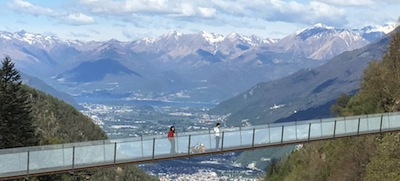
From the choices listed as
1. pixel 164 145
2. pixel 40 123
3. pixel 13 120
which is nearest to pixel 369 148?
pixel 164 145

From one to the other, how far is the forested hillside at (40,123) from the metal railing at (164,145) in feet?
98.1

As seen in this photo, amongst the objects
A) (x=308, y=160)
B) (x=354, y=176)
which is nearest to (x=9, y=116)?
(x=354, y=176)

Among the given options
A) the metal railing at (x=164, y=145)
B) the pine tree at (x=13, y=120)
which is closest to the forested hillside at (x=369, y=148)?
the metal railing at (x=164, y=145)

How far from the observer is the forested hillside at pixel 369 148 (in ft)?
135

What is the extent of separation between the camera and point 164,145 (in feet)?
92.0

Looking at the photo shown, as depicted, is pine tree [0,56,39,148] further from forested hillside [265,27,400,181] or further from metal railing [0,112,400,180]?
metal railing [0,112,400,180]

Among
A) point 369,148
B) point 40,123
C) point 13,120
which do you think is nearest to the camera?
point 369,148

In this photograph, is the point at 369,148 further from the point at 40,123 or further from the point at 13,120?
the point at 40,123

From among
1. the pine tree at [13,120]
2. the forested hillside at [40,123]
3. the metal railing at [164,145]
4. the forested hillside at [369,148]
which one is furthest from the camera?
the forested hillside at [40,123]

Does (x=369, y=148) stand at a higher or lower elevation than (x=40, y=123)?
lower

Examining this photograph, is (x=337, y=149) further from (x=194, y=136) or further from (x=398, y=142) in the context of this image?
(x=194, y=136)

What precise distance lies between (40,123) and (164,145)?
10622 centimetres

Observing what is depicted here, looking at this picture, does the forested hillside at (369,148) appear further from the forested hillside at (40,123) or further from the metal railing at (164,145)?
the forested hillside at (40,123)

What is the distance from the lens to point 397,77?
195ft
